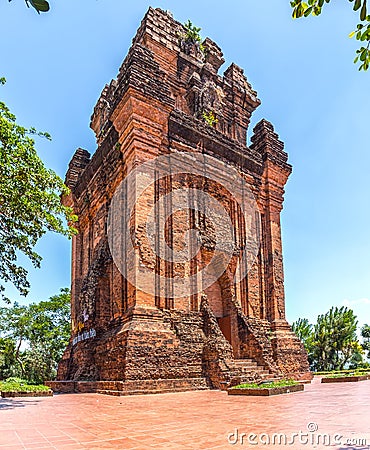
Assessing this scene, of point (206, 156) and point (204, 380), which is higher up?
point (206, 156)

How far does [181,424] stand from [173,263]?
284 inches

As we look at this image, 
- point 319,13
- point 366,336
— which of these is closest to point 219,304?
Result: point 319,13

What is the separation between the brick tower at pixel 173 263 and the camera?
11.1m

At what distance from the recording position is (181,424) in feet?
17.5

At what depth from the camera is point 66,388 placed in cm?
1217

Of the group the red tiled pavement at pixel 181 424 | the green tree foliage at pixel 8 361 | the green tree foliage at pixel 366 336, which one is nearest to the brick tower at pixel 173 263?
the red tiled pavement at pixel 181 424

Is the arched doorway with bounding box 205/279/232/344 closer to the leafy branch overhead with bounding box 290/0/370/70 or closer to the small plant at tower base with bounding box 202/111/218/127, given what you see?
the small plant at tower base with bounding box 202/111/218/127

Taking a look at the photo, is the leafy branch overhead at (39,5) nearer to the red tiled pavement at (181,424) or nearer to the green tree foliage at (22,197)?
the red tiled pavement at (181,424)

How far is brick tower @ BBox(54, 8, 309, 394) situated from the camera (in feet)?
36.4

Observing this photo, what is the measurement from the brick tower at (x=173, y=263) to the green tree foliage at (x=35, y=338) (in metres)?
9.44

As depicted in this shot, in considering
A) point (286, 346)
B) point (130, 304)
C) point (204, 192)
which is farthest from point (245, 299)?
point (130, 304)

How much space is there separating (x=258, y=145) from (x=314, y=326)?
1526cm

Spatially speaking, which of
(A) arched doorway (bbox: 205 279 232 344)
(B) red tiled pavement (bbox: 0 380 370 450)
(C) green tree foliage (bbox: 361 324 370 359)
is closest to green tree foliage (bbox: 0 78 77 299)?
(B) red tiled pavement (bbox: 0 380 370 450)

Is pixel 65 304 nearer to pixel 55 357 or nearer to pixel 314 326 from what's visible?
pixel 55 357
